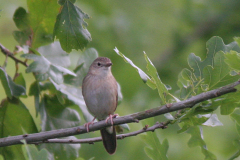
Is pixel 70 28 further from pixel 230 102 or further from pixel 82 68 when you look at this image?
pixel 230 102

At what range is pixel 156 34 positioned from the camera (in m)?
7.82

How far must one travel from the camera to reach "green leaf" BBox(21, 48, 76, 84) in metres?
3.46

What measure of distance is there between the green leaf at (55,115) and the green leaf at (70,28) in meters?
1.00

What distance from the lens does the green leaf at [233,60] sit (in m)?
2.43

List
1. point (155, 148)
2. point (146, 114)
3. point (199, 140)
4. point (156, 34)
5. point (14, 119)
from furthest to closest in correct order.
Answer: point (156, 34)
point (14, 119)
point (199, 140)
point (155, 148)
point (146, 114)

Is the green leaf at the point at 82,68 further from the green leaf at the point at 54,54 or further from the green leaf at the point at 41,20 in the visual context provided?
the green leaf at the point at 41,20

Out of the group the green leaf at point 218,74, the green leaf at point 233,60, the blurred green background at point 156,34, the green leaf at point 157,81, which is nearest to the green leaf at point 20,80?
the green leaf at point 157,81

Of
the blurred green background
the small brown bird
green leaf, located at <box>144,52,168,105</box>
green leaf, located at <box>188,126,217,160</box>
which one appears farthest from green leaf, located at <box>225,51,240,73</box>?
the blurred green background

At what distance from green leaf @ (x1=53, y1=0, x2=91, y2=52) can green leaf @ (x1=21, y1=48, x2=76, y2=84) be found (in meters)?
0.56

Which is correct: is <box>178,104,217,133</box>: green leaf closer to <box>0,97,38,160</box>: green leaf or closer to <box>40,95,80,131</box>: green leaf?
<box>40,95,80,131</box>: green leaf

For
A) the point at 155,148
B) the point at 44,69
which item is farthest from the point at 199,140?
the point at 44,69

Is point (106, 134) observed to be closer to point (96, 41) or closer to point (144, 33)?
point (96, 41)

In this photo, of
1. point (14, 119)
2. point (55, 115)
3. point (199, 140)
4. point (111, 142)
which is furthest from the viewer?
point (111, 142)

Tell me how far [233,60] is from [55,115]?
2.11m
